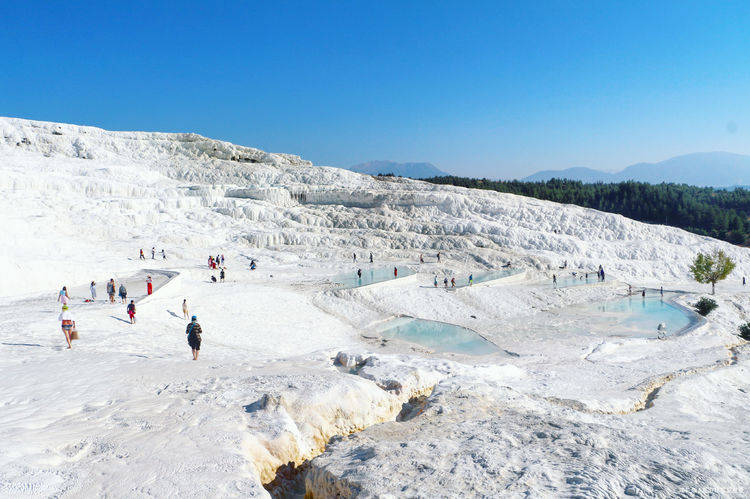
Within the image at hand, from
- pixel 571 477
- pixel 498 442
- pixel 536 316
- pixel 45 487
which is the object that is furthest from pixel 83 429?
pixel 536 316

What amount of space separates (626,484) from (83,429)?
6234 mm

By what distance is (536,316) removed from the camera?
2312 cm

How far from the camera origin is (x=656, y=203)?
7119cm

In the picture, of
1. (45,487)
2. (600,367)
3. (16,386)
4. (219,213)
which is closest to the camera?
(45,487)

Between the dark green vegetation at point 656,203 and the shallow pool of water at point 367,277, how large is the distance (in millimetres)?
50274

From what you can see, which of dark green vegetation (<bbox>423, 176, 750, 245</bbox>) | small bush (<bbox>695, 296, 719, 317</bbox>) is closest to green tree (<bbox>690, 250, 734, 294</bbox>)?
small bush (<bbox>695, 296, 719, 317</bbox>)

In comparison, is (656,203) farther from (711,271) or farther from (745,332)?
(745,332)

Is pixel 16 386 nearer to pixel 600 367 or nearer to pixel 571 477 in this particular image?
pixel 571 477

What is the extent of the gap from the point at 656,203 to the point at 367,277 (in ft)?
205

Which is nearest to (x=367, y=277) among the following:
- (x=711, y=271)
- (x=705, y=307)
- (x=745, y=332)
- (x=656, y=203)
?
(x=705, y=307)

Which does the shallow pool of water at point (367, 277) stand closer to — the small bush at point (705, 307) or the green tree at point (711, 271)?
the small bush at point (705, 307)

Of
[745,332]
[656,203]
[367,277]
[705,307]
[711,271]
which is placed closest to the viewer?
[745,332]

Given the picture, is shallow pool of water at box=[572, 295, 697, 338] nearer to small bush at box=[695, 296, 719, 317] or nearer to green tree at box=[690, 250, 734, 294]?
small bush at box=[695, 296, 719, 317]

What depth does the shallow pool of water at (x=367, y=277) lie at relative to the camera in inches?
942
